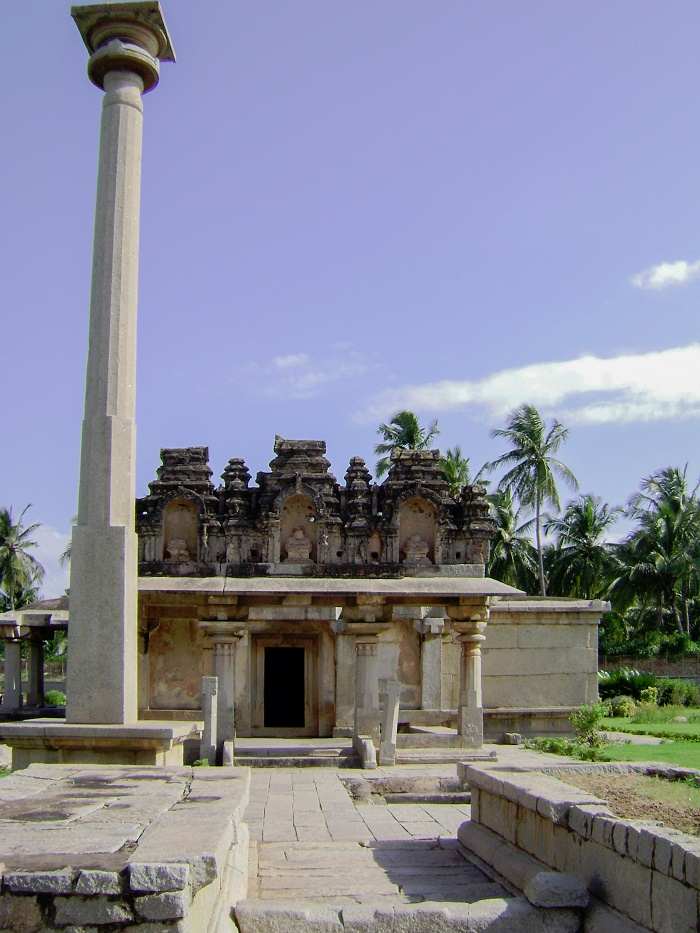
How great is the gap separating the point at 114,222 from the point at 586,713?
11.4 metres

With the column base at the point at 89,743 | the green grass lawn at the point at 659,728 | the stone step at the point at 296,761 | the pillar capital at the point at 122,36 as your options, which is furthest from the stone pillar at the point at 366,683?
the pillar capital at the point at 122,36

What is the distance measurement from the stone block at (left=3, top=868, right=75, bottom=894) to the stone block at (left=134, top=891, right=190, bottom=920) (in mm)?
259

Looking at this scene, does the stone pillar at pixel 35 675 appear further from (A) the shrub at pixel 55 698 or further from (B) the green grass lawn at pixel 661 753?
(B) the green grass lawn at pixel 661 753

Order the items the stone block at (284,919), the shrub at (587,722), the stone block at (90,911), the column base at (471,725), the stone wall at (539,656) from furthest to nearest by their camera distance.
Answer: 1. the stone wall at (539,656)
2. the shrub at (587,722)
3. the column base at (471,725)
4. the stone block at (284,919)
5. the stone block at (90,911)

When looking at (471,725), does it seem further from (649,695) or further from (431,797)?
(649,695)

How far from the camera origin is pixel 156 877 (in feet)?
11.9

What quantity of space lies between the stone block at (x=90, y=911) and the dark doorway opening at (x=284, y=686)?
15.9 meters

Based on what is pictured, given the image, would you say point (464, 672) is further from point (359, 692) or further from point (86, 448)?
point (86, 448)

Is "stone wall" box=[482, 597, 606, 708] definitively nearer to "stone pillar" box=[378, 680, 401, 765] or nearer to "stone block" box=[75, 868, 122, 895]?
"stone pillar" box=[378, 680, 401, 765]

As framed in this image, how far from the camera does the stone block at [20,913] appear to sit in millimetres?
3615

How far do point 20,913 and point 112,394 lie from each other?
22.3ft

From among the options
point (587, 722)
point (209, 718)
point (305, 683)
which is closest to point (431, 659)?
point (305, 683)

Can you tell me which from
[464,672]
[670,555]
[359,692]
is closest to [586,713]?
[464,672]

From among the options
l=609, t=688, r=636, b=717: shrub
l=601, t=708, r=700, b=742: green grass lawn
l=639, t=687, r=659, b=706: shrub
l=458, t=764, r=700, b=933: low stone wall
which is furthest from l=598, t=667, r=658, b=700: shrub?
l=458, t=764, r=700, b=933: low stone wall
